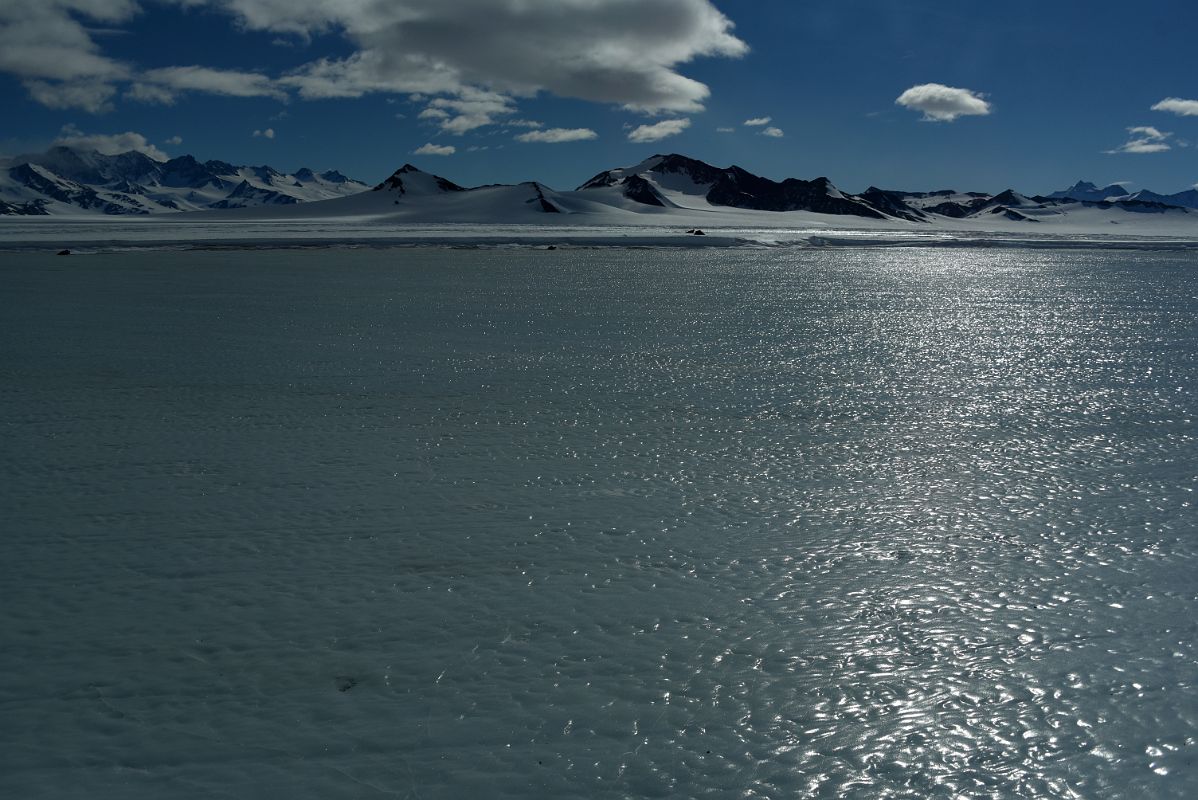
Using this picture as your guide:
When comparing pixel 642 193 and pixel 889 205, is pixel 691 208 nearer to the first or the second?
pixel 642 193

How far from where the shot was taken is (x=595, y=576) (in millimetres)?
3648

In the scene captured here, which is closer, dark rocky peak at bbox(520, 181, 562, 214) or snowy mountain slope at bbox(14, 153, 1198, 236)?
snowy mountain slope at bbox(14, 153, 1198, 236)

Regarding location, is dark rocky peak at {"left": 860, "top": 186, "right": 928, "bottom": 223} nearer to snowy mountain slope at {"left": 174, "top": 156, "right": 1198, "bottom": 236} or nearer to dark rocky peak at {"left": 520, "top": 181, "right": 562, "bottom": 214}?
snowy mountain slope at {"left": 174, "top": 156, "right": 1198, "bottom": 236}

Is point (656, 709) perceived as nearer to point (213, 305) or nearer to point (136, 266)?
point (213, 305)

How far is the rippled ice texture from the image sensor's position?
102 inches

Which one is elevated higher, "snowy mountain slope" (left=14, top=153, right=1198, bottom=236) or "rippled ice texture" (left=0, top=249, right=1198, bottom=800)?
"snowy mountain slope" (left=14, top=153, right=1198, bottom=236)

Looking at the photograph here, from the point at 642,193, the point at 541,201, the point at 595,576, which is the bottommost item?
the point at 595,576

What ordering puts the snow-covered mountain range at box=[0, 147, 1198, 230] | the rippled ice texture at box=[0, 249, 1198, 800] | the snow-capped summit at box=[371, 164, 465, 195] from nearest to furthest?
the rippled ice texture at box=[0, 249, 1198, 800] < the snow-covered mountain range at box=[0, 147, 1198, 230] < the snow-capped summit at box=[371, 164, 465, 195]

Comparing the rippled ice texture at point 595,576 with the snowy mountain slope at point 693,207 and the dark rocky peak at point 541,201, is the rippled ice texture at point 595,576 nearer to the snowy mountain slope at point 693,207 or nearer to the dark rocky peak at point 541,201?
the snowy mountain slope at point 693,207

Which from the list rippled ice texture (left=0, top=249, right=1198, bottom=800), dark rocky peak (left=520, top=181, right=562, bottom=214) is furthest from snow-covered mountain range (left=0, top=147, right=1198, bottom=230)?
rippled ice texture (left=0, top=249, right=1198, bottom=800)

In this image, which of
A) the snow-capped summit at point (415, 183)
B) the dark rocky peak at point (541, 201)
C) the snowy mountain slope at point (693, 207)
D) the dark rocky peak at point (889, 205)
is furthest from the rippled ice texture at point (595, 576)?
the dark rocky peak at point (889, 205)

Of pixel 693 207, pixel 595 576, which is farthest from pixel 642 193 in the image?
pixel 595 576

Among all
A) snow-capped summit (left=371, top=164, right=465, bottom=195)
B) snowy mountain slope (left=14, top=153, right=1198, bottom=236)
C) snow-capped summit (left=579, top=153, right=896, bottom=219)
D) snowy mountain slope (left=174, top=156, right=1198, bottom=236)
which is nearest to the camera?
snowy mountain slope (left=14, top=153, right=1198, bottom=236)

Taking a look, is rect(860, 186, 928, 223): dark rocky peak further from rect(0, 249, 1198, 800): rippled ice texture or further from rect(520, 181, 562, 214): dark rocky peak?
rect(0, 249, 1198, 800): rippled ice texture
